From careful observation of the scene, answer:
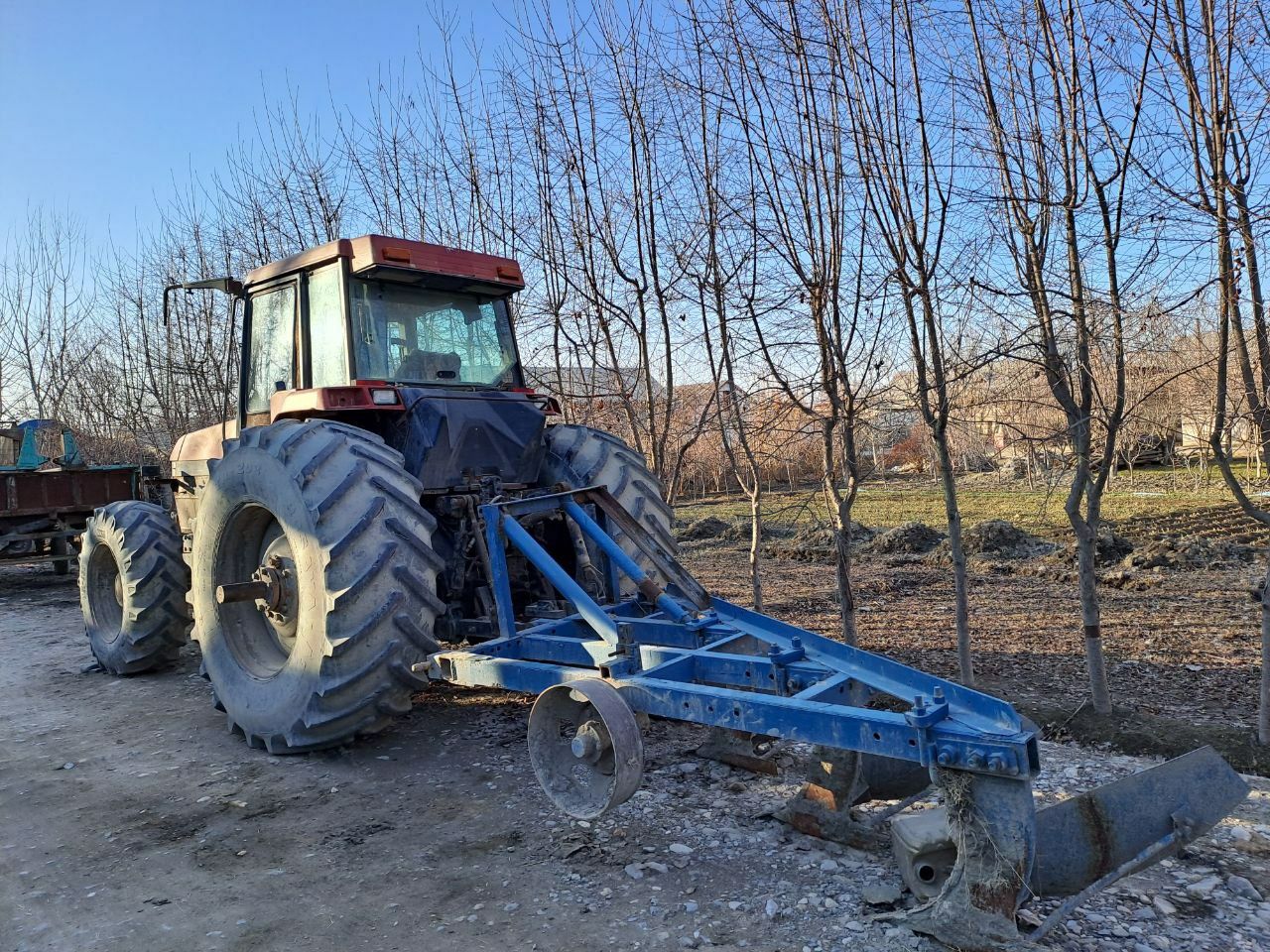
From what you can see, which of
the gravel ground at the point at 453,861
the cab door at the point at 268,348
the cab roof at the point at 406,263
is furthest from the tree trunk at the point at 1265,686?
the cab door at the point at 268,348

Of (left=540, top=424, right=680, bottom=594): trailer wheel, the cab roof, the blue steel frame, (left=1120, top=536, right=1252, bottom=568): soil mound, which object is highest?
the cab roof

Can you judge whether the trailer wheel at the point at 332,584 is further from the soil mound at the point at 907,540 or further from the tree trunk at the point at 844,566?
the soil mound at the point at 907,540

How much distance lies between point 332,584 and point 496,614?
86cm

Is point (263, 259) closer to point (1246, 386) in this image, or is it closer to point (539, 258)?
point (539, 258)

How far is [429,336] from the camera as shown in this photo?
5188 mm

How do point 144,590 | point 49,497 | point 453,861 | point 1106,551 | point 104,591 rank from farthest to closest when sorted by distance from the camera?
1. point 49,497
2. point 1106,551
3. point 104,591
4. point 144,590
5. point 453,861

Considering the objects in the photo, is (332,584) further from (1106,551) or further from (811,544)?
(1106,551)

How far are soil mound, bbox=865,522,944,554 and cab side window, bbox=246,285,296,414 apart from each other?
777 cm

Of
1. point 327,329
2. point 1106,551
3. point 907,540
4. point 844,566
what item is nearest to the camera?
point 327,329

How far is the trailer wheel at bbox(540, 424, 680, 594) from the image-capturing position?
503 cm

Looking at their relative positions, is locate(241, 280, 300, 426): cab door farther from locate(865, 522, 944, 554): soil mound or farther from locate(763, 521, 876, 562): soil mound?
locate(865, 522, 944, 554): soil mound

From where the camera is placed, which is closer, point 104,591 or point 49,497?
point 104,591

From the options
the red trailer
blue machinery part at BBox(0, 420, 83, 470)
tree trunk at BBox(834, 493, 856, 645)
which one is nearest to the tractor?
tree trunk at BBox(834, 493, 856, 645)

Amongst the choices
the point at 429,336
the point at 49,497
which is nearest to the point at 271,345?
the point at 429,336
